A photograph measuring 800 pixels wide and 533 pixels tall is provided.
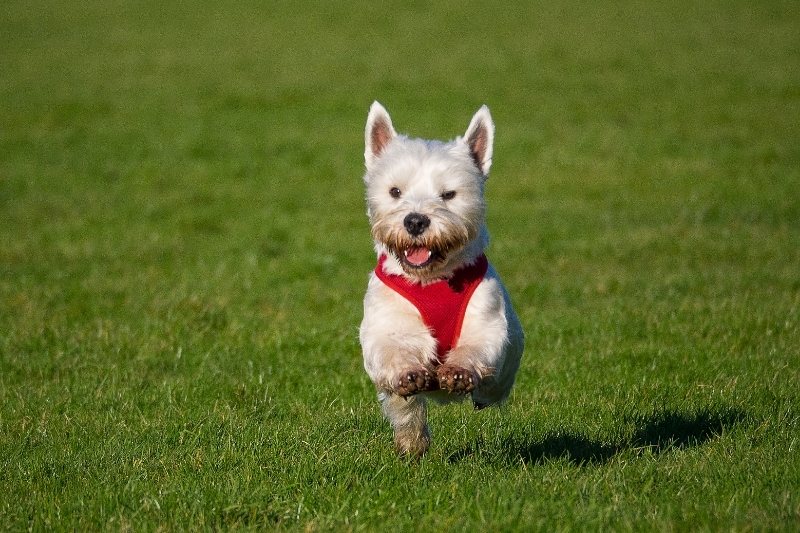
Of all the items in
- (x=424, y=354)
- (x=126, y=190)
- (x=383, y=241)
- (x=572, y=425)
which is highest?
(x=383, y=241)

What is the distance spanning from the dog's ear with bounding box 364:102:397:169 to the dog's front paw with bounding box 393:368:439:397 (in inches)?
65.0

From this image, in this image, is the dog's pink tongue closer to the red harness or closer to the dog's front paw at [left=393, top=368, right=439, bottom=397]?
the red harness

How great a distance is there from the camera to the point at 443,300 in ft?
21.9

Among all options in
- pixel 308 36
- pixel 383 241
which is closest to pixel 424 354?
pixel 383 241

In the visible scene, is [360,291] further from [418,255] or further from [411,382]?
[411,382]

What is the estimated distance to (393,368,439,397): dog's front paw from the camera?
6.05 m

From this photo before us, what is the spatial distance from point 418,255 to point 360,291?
275 inches

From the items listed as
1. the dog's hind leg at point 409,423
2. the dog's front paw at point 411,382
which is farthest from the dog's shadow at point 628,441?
the dog's front paw at point 411,382

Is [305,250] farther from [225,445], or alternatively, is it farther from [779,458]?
[779,458]

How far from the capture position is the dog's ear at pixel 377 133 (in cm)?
725

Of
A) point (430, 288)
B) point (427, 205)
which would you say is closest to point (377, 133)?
point (427, 205)

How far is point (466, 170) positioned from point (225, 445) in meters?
2.25

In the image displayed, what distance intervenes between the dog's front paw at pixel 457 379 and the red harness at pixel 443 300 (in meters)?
0.55

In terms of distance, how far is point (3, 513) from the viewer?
583cm
